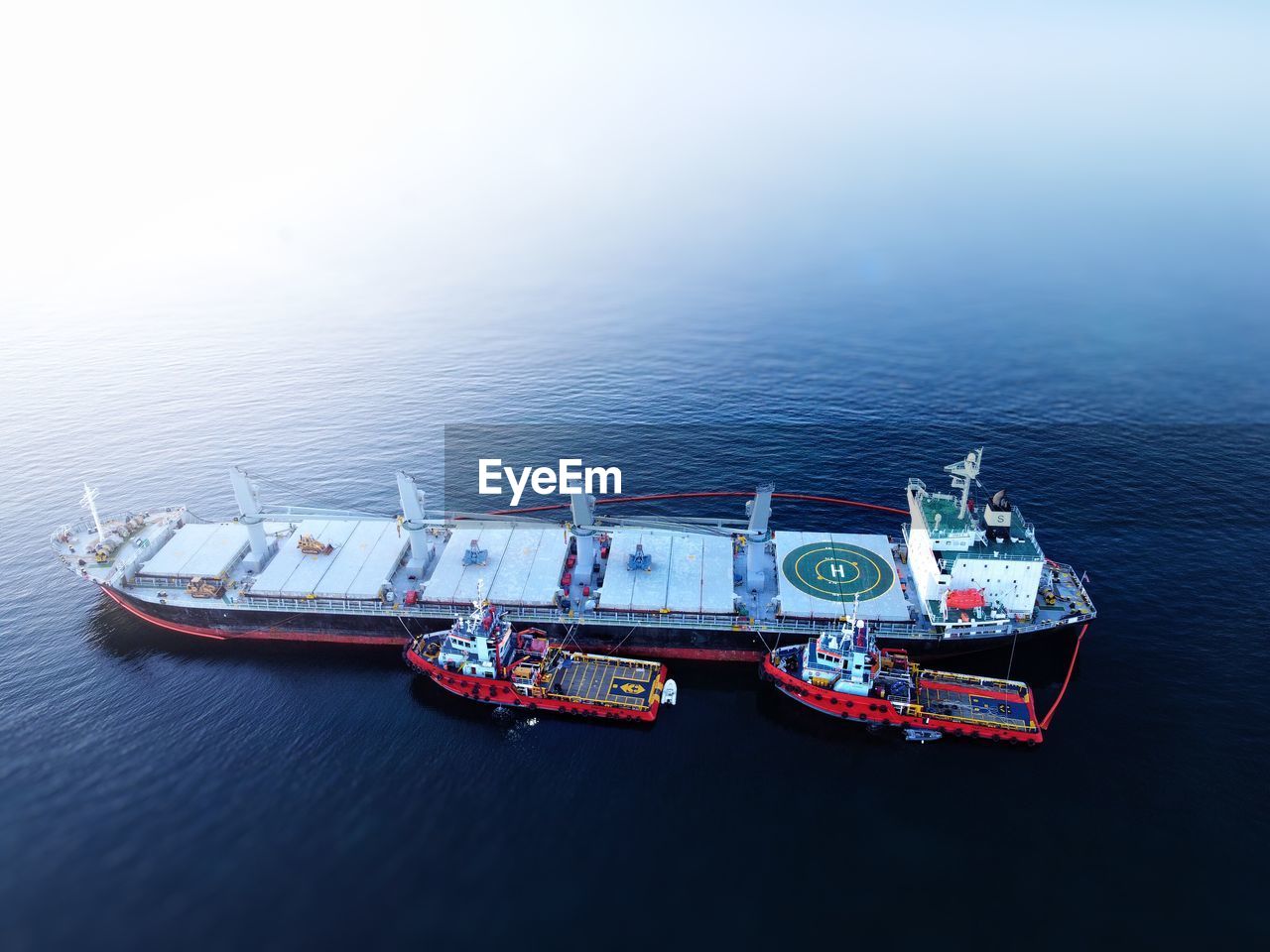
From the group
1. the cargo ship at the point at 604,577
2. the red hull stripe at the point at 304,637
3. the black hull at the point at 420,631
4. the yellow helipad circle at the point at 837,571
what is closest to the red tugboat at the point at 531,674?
the black hull at the point at 420,631

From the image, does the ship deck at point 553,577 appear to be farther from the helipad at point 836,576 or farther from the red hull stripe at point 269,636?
the red hull stripe at point 269,636

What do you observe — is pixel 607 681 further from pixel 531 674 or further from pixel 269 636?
pixel 269 636

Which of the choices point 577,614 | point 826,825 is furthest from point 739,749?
point 577,614

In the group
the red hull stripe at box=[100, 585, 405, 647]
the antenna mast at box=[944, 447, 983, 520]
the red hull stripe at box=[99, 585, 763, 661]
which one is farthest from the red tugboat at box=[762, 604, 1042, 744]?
the red hull stripe at box=[100, 585, 405, 647]

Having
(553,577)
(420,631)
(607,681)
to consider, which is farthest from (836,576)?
(420,631)

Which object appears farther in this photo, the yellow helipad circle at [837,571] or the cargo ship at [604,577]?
the yellow helipad circle at [837,571]
